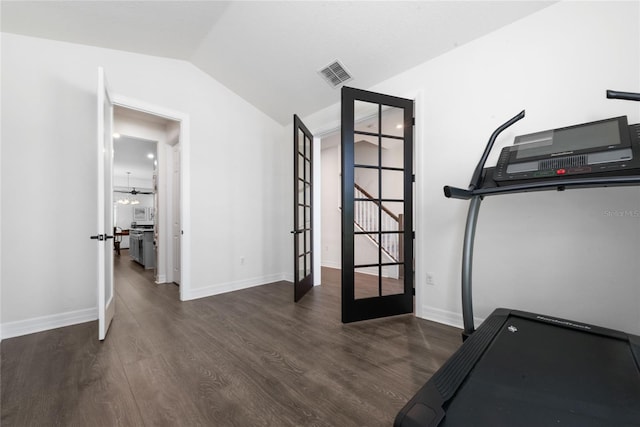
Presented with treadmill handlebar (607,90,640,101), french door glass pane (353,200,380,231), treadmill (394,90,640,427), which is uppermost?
treadmill handlebar (607,90,640,101)

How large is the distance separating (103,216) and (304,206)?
2143mm

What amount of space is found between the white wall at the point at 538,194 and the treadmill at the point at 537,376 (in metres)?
0.42

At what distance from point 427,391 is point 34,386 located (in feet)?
7.18

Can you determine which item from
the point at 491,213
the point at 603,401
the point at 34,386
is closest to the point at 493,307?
the point at 491,213

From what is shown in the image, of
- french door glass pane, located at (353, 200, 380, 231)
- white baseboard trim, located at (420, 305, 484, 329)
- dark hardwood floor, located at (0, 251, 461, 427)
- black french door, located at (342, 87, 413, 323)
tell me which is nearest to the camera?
dark hardwood floor, located at (0, 251, 461, 427)

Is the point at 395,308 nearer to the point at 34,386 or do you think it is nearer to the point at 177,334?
the point at 177,334

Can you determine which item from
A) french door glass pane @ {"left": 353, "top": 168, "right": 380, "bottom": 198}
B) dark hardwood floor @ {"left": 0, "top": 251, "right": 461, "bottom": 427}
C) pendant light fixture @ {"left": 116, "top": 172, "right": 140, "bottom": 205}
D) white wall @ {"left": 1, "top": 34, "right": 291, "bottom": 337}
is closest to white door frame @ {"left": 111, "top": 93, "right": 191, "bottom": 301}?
white wall @ {"left": 1, "top": 34, "right": 291, "bottom": 337}

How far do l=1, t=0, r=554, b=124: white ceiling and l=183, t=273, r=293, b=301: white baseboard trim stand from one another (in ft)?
9.20

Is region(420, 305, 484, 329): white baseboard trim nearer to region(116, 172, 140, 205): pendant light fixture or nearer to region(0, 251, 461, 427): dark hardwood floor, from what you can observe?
region(0, 251, 461, 427): dark hardwood floor

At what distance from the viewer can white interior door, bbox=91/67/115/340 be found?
81.8 inches

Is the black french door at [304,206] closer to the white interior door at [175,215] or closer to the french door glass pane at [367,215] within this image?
the french door glass pane at [367,215]

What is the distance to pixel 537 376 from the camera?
3.63 ft

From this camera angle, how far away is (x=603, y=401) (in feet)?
3.10

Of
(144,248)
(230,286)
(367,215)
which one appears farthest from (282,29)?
(144,248)
